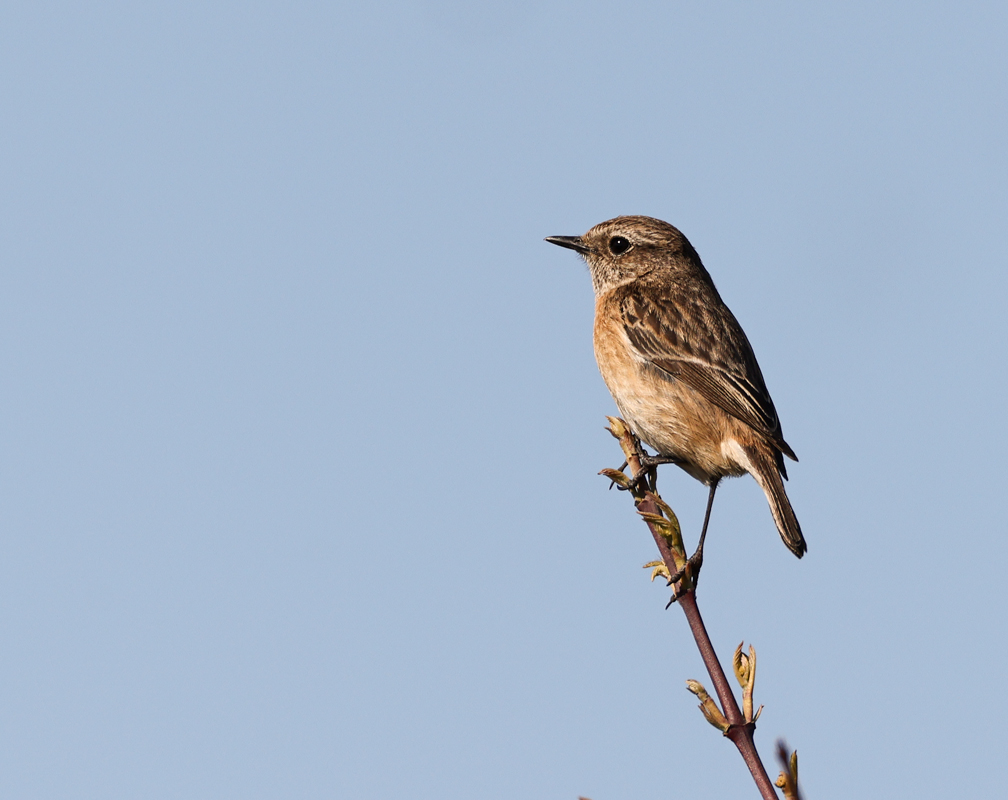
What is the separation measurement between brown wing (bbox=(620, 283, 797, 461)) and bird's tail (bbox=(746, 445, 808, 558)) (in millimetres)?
156

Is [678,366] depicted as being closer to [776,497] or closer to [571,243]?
[776,497]

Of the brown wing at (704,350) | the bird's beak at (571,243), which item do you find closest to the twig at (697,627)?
the brown wing at (704,350)

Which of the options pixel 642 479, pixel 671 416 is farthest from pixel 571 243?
pixel 642 479

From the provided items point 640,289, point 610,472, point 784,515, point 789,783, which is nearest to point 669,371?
point 640,289

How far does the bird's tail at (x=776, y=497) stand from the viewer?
22.2 feet

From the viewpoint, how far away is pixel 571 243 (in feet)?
33.8

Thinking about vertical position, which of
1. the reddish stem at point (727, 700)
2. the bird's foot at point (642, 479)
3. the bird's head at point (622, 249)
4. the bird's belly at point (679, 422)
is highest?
the bird's head at point (622, 249)

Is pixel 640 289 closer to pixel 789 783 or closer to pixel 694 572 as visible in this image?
pixel 694 572

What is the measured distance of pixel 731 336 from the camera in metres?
9.20

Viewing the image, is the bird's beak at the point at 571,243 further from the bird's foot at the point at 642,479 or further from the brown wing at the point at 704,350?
the bird's foot at the point at 642,479

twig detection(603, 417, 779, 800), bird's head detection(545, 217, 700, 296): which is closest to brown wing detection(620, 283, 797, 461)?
bird's head detection(545, 217, 700, 296)

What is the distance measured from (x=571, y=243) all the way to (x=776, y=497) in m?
3.81

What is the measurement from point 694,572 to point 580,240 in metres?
4.28

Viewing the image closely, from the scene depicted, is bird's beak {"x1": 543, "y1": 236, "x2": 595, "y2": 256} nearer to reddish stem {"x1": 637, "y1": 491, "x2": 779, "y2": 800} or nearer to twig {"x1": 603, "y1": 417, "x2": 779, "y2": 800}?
twig {"x1": 603, "y1": 417, "x2": 779, "y2": 800}
